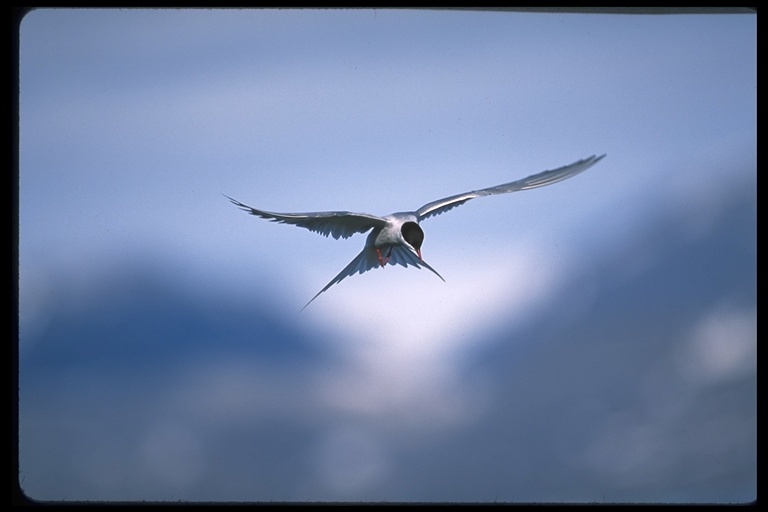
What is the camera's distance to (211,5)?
9.64ft

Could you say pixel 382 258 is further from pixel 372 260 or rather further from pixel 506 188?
pixel 506 188

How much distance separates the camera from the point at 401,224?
145 inches

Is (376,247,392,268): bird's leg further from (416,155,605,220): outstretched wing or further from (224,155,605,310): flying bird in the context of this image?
(416,155,605,220): outstretched wing

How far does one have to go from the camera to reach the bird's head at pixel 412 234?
3668mm

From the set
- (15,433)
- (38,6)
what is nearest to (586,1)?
(38,6)

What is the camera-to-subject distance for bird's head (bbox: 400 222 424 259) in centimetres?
367

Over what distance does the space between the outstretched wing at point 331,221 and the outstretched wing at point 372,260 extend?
151 millimetres

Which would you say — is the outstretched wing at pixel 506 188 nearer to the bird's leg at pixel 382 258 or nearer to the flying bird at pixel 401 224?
the flying bird at pixel 401 224

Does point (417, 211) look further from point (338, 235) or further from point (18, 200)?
point (18, 200)

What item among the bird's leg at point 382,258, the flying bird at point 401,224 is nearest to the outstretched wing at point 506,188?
the flying bird at point 401,224

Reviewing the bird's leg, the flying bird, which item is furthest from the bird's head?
the bird's leg

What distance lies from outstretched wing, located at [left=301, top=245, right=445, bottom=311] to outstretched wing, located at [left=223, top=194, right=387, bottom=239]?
15 centimetres

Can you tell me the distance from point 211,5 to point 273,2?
24cm

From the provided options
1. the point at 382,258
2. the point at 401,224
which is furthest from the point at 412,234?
the point at 382,258
